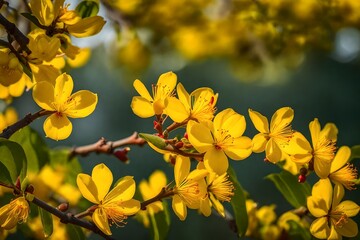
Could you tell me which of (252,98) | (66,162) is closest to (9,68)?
(66,162)

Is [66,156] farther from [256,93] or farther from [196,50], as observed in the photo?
[256,93]

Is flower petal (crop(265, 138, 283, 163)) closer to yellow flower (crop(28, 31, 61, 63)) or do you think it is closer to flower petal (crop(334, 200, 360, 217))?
flower petal (crop(334, 200, 360, 217))

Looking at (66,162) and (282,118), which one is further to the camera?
(66,162)

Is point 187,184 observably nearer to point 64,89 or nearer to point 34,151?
point 64,89

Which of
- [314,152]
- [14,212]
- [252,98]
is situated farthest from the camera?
[252,98]

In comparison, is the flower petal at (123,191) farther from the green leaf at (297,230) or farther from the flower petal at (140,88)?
the green leaf at (297,230)
